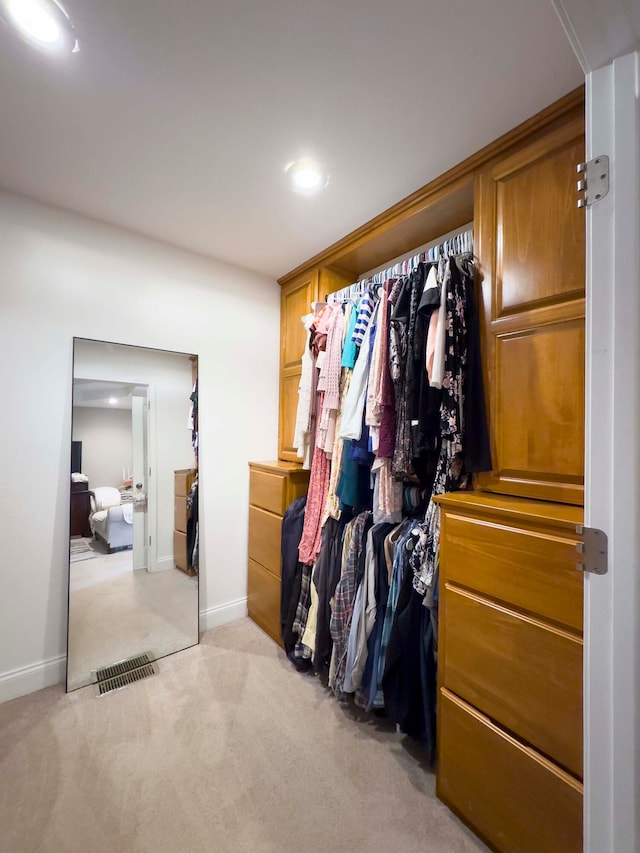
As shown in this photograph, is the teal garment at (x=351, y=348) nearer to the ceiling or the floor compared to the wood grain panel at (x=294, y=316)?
nearer to the floor

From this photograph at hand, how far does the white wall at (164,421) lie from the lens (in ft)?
6.76

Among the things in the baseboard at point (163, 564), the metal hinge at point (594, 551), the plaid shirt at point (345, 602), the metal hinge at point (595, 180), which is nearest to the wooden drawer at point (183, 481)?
the baseboard at point (163, 564)

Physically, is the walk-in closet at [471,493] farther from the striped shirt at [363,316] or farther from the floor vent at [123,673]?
the floor vent at [123,673]

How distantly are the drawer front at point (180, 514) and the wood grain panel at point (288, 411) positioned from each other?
74 cm

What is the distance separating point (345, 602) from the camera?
1.63 m

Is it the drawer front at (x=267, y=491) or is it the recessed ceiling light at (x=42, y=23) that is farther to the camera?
the drawer front at (x=267, y=491)

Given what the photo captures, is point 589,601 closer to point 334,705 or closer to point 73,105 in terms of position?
point 334,705

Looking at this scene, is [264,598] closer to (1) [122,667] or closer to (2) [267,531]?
(2) [267,531]

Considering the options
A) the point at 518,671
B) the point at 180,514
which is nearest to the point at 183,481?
the point at 180,514

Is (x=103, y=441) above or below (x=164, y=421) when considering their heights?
below

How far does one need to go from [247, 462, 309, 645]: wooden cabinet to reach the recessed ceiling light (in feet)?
5.98

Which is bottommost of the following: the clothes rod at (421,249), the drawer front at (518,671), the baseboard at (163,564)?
the baseboard at (163,564)

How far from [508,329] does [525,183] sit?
52 centimetres

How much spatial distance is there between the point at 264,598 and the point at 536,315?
2103 mm
